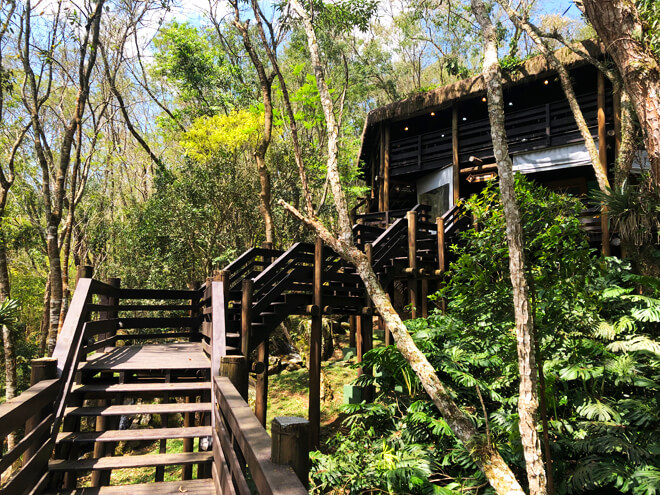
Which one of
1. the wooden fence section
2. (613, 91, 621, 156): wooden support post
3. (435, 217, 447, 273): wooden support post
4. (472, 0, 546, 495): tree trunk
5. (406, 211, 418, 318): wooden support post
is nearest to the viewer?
the wooden fence section

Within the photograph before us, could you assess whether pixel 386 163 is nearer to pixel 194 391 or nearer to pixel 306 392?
pixel 306 392

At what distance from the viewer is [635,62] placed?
378 cm

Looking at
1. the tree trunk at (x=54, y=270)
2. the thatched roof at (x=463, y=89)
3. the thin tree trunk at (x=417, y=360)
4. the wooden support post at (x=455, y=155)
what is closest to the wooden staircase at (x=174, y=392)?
the thin tree trunk at (x=417, y=360)

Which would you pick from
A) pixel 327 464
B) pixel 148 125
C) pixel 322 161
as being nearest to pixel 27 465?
pixel 327 464

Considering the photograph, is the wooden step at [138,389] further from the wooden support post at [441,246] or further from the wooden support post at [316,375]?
the wooden support post at [441,246]

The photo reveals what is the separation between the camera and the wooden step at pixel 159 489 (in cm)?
322

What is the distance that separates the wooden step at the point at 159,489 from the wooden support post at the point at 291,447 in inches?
81.3

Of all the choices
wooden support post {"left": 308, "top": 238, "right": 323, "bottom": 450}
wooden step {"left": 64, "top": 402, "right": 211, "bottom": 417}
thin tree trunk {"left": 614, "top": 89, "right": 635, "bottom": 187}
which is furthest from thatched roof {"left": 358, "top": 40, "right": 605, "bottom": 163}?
wooden step {"left": 64, "top": 402, "right": 211, "bottom": 417}

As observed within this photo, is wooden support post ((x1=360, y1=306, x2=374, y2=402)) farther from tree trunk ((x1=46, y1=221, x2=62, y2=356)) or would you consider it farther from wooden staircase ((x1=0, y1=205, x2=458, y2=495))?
tree trunk ((x1=46, y1=221, x2=62, y2=356))

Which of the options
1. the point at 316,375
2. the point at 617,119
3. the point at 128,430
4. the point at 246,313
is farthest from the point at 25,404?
the point at 617,119

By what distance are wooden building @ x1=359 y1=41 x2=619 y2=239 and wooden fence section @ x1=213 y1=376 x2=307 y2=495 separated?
944 centimetres

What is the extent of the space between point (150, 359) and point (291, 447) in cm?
455

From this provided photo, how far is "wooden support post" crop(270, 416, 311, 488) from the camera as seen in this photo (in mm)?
1567

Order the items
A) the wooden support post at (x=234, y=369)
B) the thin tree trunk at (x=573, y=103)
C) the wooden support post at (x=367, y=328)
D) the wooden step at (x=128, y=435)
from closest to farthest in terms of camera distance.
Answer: the wooden support post at (x=234, y=369), the wooden step at (x=128, y=435), the thin tree trunk at (x=573, y=103), the wooden support post at (x=367, y=328)
